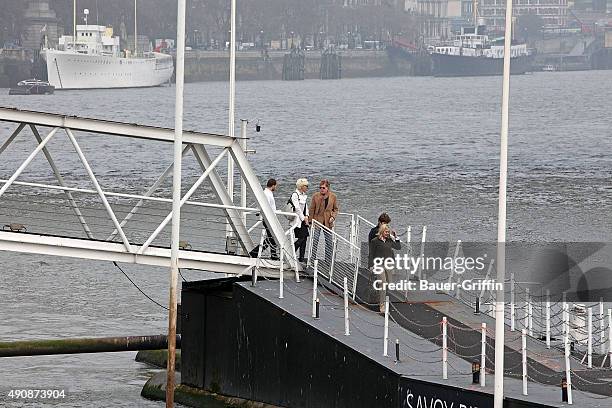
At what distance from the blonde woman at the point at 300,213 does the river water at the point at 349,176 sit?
4123 millimetres

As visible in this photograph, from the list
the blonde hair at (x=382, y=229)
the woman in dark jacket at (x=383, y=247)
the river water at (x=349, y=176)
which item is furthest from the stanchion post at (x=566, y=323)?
the river water at (x=349, y=176)

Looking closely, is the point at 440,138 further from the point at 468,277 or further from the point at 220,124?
the point at 468,277

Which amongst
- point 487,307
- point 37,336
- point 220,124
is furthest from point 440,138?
point 487,307

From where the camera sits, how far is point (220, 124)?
132m

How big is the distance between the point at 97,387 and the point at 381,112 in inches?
5278

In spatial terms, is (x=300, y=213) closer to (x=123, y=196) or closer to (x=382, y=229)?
(x=123, y=196)

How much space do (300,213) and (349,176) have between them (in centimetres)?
5434

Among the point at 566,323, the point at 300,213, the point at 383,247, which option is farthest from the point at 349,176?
the point at 566,323

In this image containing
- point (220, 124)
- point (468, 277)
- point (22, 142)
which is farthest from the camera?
point (220, 124)

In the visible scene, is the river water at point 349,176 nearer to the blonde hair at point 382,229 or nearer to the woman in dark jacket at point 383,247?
the woman in dark jacket at point 383,247

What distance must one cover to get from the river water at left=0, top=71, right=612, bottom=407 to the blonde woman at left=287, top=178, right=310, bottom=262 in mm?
4123

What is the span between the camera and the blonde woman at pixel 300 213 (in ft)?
88.1

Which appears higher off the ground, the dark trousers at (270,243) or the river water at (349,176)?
the dark trousers at (270,243)

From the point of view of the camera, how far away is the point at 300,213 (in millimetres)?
26984
